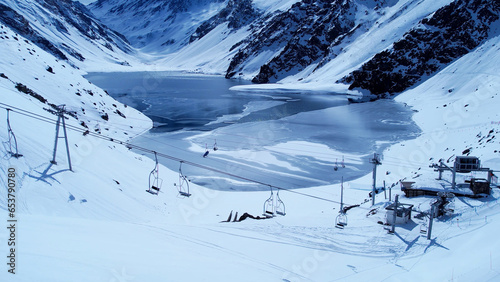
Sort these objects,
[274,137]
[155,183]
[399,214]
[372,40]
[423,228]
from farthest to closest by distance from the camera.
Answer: [372,40] → [274,137] → [155,183] → [399,214] → [423,228]

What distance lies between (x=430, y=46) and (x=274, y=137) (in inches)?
2686

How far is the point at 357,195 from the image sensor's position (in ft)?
83.6

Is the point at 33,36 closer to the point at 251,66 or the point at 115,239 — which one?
the point at 251,66

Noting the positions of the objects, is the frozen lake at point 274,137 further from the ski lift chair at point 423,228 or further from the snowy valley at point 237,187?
the ski lift chair at point 423,228

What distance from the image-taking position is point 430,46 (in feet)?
290

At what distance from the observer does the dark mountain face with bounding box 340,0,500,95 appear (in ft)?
278

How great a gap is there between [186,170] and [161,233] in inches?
653

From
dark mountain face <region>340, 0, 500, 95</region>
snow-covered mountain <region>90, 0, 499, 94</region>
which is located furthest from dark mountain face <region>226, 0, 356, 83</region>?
dark mountain face <region>340, 0, 500, 95</region>

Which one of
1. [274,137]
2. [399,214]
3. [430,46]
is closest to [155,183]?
[399,214]

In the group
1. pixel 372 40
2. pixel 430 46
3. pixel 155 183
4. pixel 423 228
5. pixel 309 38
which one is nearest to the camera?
pixel 423 228

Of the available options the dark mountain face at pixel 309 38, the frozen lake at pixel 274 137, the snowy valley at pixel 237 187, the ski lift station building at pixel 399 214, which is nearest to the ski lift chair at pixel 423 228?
the snowy valley at pixel 237 187

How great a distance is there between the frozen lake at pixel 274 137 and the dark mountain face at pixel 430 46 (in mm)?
20723

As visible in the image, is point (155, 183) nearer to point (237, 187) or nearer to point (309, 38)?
point (237, 187)

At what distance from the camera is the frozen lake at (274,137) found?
29.5 metres
